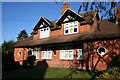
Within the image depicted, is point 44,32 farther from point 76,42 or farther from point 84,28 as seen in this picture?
point 76,42

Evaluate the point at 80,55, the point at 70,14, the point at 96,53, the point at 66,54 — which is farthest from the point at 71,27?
the point at 96,53

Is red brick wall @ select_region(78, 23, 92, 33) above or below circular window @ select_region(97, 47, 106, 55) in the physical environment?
above

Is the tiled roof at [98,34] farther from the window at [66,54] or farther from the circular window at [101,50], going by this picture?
the window at [66,54]

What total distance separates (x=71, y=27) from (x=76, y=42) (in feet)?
13.2

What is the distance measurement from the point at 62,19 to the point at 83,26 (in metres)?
4.09

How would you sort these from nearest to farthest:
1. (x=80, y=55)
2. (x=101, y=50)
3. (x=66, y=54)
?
(x=101, y=50) < (x=80, y=55) < (x=66, y=54)

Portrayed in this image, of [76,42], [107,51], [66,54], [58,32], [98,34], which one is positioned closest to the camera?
[107,51]

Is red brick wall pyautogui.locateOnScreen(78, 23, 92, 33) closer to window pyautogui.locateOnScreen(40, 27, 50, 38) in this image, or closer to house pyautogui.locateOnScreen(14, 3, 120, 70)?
house pyautogui.locateOnScreen(14, 3, 120, 70)

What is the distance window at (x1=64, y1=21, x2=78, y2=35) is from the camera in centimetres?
2806

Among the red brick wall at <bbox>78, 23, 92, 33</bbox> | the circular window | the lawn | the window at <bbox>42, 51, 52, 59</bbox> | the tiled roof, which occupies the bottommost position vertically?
the lawn

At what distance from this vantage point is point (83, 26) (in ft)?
89.1

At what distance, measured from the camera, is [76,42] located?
25.1m

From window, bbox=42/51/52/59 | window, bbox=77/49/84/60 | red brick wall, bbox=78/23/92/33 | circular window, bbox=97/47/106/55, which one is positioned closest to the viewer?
circular window, bbox=97/47/106/55

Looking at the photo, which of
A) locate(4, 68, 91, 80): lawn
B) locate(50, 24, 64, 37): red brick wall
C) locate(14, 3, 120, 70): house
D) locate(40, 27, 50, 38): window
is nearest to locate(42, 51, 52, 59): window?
locate(14, 3, 120, 70): house
